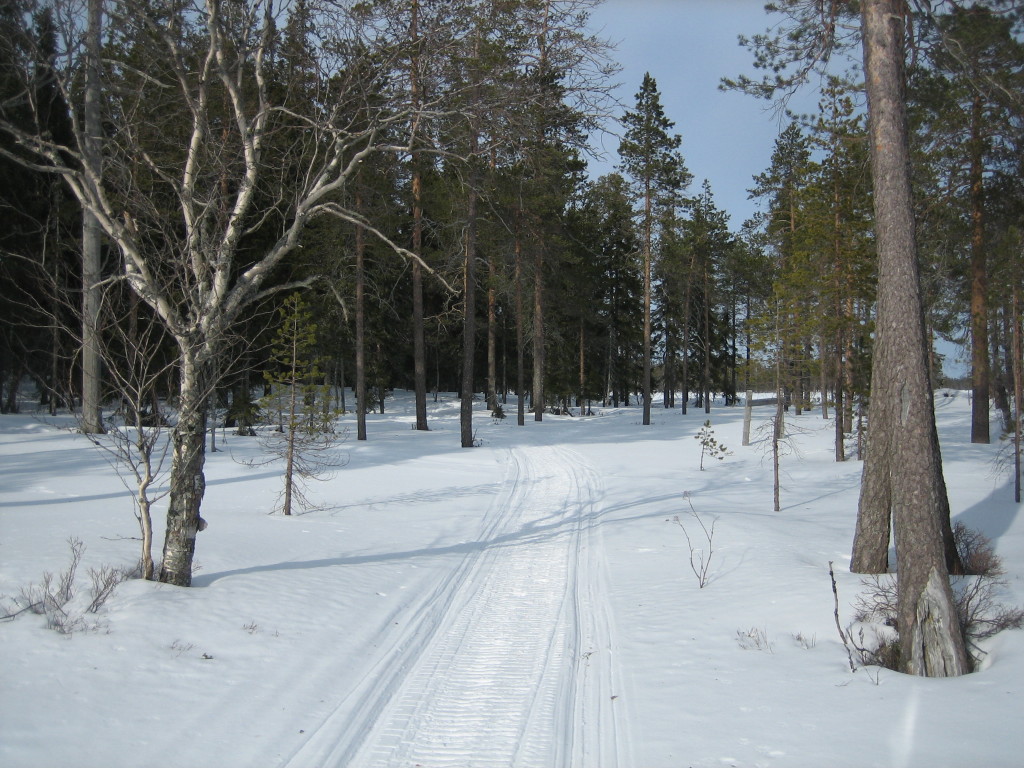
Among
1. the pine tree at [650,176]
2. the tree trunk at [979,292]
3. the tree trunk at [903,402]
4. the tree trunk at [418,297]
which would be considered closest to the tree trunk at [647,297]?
the pine tree at [650,176]

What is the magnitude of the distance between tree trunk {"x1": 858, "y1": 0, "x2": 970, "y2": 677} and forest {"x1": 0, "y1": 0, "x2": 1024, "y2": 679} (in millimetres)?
70

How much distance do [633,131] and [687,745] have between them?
99.5ft

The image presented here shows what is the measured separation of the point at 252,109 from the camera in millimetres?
11086

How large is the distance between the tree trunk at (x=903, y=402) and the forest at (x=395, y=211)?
0.23ft

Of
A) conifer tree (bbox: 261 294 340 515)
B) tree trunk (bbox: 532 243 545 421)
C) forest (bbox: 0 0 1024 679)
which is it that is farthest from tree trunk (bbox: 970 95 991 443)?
conifer tree (bbox: 261 294 340 515)

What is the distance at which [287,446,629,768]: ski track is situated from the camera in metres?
3.99

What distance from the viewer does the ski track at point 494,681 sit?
13.1 ft

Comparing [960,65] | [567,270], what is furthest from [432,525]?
[567,270]

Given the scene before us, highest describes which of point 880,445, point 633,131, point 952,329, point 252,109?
point 633,131

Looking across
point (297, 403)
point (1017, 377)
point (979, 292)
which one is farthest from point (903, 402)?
point (979, 292)

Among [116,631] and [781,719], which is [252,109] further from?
[781,719]

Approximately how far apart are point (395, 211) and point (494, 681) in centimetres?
1951

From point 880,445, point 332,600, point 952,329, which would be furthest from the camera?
point 952,329

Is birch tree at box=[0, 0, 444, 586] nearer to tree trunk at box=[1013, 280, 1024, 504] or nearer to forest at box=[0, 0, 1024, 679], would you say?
forest at box=[0, 0, 1024, 679]
